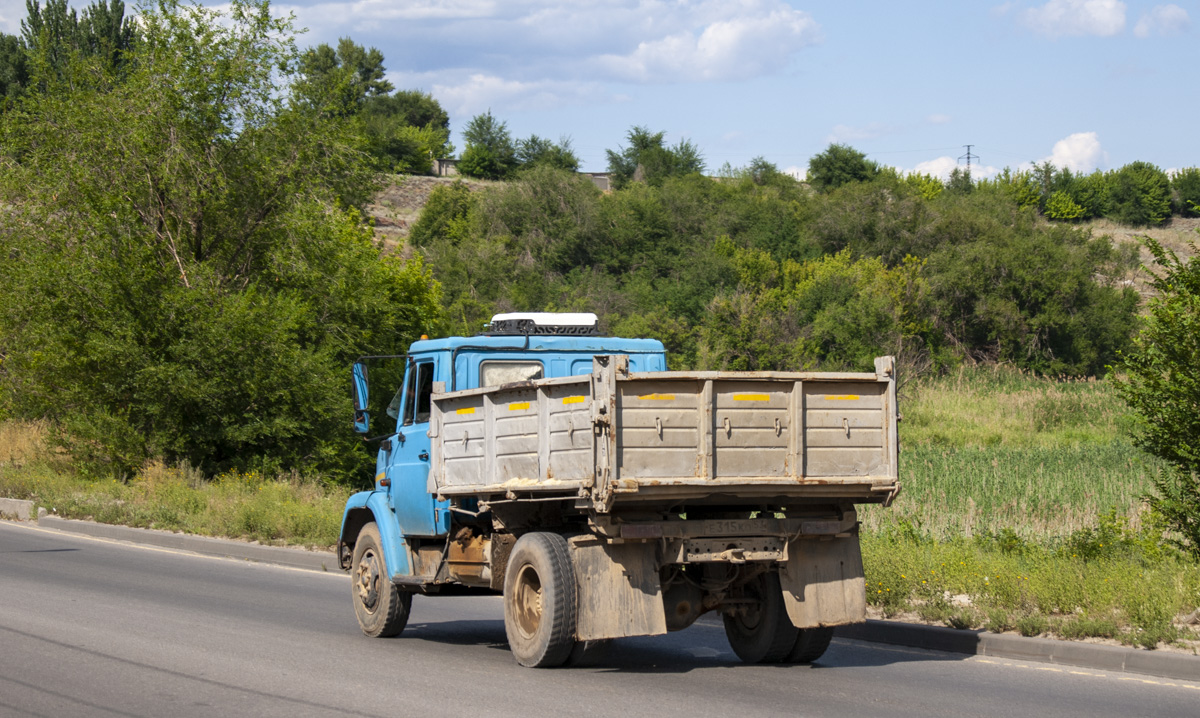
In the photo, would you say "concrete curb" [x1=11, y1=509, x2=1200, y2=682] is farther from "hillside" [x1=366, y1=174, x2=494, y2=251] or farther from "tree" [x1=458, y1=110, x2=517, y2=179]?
"tree" [x1=458, y1=110, x2=517, y2=179]

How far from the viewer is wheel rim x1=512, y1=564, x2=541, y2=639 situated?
843 cm

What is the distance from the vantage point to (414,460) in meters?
9.99

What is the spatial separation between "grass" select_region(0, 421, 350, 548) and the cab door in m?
7.01

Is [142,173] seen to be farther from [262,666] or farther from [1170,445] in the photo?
[1170,445]

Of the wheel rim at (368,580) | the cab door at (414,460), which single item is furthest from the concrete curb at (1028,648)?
the wheel rim at (368,580)

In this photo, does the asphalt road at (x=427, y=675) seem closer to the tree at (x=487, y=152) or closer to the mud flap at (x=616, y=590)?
the mud flap at (x=616, y=590)

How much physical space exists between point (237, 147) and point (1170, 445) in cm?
2375

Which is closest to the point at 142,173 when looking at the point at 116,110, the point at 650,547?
the point at 116,110

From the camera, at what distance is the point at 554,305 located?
68.0m

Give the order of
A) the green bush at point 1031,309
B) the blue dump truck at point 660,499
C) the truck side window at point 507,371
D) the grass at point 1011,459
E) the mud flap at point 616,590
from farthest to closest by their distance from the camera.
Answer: the green bush at point 1031,309
the grass at point 1011,459
the truck side window at point 507,371
the mud flap at point 616,590
the blue dump truck at point 660,499

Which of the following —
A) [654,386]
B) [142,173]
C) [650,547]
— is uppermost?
[142,173]

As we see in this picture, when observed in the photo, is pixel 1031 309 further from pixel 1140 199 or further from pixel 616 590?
pixel 616 590

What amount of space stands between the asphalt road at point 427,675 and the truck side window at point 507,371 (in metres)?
2.32

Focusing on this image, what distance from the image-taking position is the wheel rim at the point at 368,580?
10289mm
